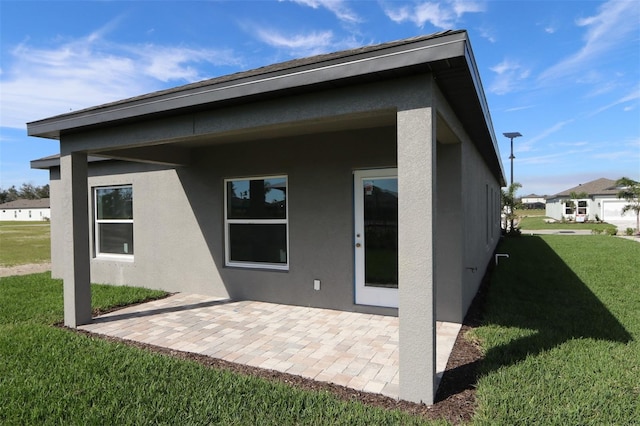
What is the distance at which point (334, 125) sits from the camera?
5352 mm

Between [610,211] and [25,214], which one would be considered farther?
[25,214]

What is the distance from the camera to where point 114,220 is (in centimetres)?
852

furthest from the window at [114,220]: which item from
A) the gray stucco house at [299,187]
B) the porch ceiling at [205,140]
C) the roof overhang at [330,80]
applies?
the roof overhang at [330,80]

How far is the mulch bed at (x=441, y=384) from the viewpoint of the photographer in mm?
2904

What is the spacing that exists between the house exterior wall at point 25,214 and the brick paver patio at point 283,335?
85.3 m

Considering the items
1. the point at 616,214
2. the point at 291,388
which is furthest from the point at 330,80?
the point at 616,214

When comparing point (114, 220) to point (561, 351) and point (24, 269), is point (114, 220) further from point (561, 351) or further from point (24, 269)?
point (561, 351)

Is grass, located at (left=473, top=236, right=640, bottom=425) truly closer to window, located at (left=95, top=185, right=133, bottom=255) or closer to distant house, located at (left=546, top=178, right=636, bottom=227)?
window, located at (left=95, top=185, right=133, bottom=255)

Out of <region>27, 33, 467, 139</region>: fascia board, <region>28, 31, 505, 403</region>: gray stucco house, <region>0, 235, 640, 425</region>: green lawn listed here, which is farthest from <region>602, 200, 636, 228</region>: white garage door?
<region>27, 33, 467, 139</region>: fascia board

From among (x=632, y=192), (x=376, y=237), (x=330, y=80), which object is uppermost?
(x=330, y=80)

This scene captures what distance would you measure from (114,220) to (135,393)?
21.0 feet

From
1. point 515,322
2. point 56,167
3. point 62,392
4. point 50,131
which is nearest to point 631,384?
point 515,322

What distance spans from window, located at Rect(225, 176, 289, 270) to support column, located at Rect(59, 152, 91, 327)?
237 centimetres

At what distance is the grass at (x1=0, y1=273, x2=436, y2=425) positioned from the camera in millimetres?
2781
